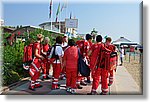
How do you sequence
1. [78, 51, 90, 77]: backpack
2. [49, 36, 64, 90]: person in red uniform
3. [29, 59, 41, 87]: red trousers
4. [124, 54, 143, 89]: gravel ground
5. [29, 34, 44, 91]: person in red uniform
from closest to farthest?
[124, 54, 143, 89]: gravel ground, [78, 51, 90, 77]: backpack, [49, 36, 64, 90]: person in red uniform, [29, 34, 44, 91]: person in red uniform, [29, 59, 41, 87]: red trousers

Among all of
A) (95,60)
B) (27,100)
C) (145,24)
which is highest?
(145,24)

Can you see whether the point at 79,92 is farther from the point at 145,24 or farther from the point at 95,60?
the point at 145,24

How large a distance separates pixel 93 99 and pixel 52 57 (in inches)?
60.9

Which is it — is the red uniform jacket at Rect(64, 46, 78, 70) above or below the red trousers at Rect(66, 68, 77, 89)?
above

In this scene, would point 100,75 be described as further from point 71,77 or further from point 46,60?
point 46,60

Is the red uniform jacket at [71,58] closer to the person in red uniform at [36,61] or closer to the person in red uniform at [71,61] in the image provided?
the person in red uniform at [71,61]

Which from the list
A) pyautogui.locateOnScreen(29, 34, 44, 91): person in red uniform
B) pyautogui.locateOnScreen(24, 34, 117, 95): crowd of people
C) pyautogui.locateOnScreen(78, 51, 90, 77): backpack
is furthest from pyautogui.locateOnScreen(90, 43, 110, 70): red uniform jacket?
pyautogui.locateOnScreen(29, 34, 44, 91): person in red uniform

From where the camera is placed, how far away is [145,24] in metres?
5.61

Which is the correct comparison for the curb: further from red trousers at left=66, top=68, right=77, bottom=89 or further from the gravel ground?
→ the gravel ground

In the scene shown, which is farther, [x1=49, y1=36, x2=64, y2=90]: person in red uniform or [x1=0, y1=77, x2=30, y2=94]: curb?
[x1=0, y1=77, x2=30, y2=94]: curb

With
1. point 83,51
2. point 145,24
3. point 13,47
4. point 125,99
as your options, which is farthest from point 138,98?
point 13,47

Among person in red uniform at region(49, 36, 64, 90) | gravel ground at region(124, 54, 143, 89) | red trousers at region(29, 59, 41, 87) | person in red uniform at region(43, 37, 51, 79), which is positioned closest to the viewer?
gravel ground at region(124, 54, 143, 89)

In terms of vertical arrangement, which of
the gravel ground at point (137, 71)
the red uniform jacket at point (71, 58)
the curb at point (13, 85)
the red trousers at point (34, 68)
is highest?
the red uniform jacket at point (71, 58)

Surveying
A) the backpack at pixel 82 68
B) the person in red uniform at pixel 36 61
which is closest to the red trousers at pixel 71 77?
the backpack at pixel 82 68
